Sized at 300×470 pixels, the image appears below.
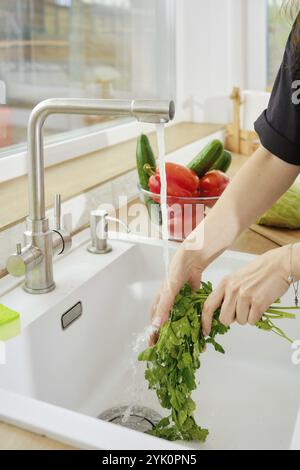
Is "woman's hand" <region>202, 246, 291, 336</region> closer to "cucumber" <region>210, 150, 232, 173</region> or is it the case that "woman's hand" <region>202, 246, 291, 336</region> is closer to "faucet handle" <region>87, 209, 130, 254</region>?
"faucet handle" <region>87, 209, 130, 254</region>

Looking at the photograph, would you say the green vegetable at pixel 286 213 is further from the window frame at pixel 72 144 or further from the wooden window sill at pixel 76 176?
the window frame at pixel 72 144

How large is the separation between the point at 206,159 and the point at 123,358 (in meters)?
0.48

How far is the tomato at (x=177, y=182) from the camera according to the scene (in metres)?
1.24

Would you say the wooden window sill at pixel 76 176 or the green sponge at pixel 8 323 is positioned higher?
the wooden window sill at pixel 76 176

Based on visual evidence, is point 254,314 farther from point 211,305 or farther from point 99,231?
point 99,231

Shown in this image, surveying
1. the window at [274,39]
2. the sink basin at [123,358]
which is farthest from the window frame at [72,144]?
the window at [274,39]

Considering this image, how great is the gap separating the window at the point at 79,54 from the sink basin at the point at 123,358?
49 centimetres

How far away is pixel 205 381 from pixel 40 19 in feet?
3.51

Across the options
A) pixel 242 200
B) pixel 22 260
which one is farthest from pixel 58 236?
pixel 242 200

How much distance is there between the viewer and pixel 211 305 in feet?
2.70

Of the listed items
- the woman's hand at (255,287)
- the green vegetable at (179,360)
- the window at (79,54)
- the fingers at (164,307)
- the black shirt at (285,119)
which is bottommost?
the green vegetable at (179,360)

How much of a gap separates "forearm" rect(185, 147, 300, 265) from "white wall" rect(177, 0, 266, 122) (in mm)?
1505

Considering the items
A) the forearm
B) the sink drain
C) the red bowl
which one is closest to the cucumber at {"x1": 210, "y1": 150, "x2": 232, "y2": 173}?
the red bowl

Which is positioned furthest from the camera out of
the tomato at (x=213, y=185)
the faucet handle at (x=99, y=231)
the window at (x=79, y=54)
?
the window at (x=79, y=54)
